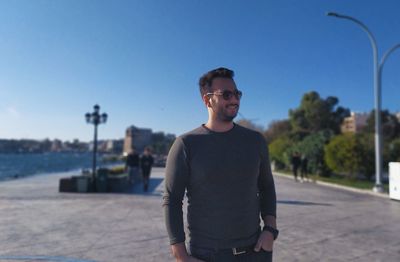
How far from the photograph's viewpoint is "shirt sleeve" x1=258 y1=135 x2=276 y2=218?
8.38ft

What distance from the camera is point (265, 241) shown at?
2396 millimetres

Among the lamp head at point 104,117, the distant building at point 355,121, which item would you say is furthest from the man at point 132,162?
the distant building at point 355,121

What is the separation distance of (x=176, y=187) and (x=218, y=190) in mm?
258

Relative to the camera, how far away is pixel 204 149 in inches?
92.4

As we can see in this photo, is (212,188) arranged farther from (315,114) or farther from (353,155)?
(315,114)

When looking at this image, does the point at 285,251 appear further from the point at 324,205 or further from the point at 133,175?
the point at 133,175

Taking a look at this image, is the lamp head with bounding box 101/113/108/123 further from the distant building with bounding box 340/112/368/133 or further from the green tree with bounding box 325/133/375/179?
the distant building with bounding box 340/112/368/133

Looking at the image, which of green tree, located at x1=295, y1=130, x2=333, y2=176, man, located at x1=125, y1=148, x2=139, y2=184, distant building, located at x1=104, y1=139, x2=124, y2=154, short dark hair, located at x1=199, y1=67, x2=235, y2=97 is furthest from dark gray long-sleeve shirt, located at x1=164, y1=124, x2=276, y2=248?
distant building, located at x1=104, y1=139, x2=124, y2=154

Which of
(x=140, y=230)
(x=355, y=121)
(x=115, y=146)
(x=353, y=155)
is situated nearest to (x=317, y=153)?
(x=353, y=155)

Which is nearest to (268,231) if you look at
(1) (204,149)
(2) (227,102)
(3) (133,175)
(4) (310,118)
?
(1) (204,149)

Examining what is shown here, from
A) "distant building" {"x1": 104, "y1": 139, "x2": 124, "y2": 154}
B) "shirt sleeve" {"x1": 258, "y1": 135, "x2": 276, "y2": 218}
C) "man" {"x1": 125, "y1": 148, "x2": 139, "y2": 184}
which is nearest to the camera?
"shirt sleeve" {"x1": 258, "y1": 135, "x2": 276, "y2": 218}

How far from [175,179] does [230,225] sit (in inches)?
17.2

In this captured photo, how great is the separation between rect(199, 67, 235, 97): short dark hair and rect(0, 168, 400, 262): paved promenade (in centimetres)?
374

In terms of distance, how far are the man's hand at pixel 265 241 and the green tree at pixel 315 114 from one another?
5194 cm
